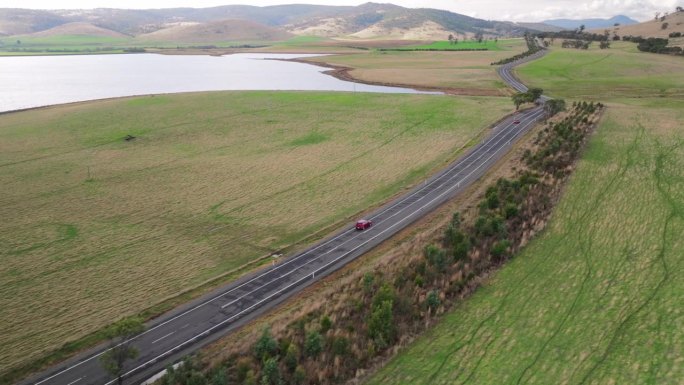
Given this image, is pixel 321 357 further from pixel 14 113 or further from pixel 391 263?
pixel 14 113

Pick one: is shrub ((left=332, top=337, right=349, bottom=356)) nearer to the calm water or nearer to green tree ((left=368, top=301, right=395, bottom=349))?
green tree ((left=368, top=301, right=395, bottom=349))

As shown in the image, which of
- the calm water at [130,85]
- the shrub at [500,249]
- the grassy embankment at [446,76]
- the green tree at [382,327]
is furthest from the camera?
the calm water at [130,85]

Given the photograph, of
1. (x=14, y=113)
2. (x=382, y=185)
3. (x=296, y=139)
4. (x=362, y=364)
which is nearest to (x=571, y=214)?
(x=382, y=185)

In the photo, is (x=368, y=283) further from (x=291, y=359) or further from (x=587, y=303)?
(x=587, y=303)

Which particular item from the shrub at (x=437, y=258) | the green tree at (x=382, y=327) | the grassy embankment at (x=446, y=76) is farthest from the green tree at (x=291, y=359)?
the grassy embankment at (x=446, y=76)

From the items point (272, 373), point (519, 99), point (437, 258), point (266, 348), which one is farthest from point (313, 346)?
point (519, 99)

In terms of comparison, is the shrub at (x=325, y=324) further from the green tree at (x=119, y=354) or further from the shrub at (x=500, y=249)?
the shrub at (x=500, y=249)

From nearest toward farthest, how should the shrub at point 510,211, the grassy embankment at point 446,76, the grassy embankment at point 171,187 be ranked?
the grassy embankment at point 171,187 < the shrub at point 510,211 < the grassy embankment at point 446,76
